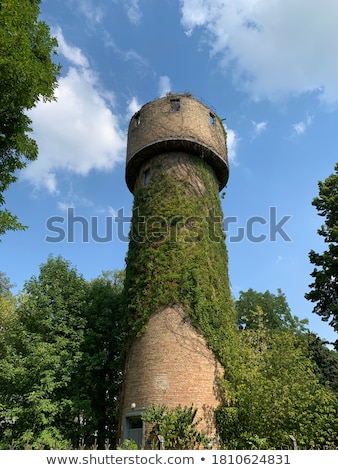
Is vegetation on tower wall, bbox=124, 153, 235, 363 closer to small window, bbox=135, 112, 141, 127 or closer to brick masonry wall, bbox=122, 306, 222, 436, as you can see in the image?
brick masonry wall, bbox=122, 306, 222, 436

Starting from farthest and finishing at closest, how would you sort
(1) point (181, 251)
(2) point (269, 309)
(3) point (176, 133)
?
1. (2) point (269, 309)
2. (3) point (176, 133)
3. (1) point (181, 251)

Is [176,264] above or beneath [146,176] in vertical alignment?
beneath

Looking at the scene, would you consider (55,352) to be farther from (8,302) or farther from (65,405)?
A: (8,302)

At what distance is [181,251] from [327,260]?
5.92m

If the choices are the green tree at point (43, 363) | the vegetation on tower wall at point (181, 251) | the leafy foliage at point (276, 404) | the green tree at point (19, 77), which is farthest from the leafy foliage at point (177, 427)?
the green tree at point (19, 77)

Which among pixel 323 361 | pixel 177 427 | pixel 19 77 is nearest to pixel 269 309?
pixel 323 361

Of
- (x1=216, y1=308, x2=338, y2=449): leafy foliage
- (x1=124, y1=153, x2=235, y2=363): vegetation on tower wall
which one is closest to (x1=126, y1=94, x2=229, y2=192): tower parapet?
(x1=124, y1=153, x2=235, y2=363): vegetation on tower wall

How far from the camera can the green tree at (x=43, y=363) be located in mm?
13914

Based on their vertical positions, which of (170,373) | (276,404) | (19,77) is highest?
(19,77)

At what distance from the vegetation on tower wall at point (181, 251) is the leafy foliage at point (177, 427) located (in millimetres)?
2567

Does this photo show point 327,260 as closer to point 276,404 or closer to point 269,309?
point 276,404

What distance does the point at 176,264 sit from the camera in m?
14.8

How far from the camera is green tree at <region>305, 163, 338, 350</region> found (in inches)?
571

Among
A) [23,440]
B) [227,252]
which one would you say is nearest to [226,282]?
[227,252]
